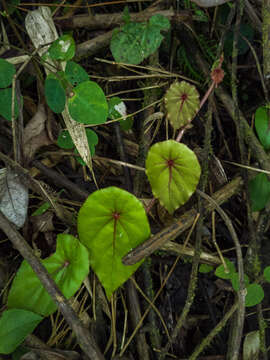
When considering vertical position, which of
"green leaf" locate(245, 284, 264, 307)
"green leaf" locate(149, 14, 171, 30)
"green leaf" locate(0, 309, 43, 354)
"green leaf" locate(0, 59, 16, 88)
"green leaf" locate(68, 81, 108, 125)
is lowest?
"green leaf" locate(245, 284, 264, 307)

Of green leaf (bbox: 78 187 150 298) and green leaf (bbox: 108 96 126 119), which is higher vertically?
green leaf (bbox: 108 96 126 119)

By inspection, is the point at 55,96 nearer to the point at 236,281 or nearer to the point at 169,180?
the point at 169,180

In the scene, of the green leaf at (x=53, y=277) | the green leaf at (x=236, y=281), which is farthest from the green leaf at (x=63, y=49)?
the green leaf at (x=236, y=281)

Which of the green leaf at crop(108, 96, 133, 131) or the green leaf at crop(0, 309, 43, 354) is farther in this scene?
the green leaf at crop(108, 96, 133, 131)

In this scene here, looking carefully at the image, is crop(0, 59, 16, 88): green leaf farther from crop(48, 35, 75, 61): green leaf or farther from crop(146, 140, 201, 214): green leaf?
crop(146, 140, 201, 214): green leaf

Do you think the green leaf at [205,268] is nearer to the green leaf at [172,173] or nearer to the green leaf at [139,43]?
the green leaf at [172,173]

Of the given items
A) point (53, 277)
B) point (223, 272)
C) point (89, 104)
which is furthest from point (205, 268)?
point (89, 104)

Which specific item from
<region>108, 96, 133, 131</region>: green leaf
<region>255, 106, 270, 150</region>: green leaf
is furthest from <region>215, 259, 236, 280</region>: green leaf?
<region>108, 96, 133, 131</region>: green leaf
